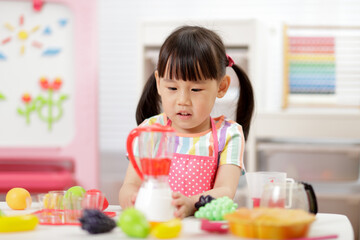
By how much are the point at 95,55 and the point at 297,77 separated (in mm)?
1130

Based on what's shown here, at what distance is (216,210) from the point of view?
3.38 feet

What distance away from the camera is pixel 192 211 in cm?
112

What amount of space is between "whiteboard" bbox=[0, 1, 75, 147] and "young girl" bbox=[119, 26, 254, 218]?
147 cm

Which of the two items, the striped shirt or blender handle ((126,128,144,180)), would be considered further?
the striped shirt

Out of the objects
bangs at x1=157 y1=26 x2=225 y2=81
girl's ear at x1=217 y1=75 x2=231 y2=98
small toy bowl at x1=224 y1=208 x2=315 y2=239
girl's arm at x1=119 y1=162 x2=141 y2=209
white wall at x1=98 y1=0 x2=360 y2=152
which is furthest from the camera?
white wall at x1=98 y1=0 x2=360 y2=152

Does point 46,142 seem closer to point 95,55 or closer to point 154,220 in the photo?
point 95,55

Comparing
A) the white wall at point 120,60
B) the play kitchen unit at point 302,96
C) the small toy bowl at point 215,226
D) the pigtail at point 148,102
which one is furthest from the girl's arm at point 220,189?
the white wall at point 120,60

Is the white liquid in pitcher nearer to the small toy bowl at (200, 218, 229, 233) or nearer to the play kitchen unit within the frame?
the small toy bowl at (200, 218, 229, 233)

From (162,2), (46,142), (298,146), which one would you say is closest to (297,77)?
(298,146)

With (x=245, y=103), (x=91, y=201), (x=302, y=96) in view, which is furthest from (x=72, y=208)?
(x=302, y=96)

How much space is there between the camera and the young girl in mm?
1366

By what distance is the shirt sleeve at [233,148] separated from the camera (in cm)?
141

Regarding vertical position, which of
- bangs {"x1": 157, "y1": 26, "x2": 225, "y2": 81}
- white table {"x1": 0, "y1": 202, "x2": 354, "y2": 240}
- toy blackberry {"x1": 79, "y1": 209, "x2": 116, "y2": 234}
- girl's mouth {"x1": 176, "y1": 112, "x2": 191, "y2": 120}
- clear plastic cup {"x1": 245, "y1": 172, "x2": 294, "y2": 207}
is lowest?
white table {"x1": 0, "y1": 202, "x2": 354, "y2": 240}

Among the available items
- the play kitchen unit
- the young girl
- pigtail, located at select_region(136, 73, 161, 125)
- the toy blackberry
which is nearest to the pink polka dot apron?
the young girl
